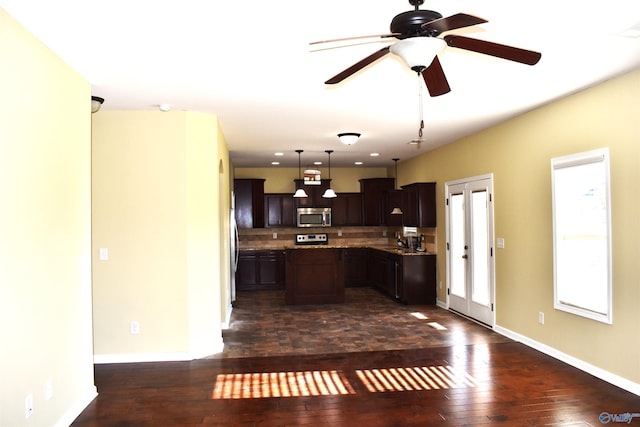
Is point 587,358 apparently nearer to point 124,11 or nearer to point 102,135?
point 124,11

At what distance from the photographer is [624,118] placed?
12.2ft

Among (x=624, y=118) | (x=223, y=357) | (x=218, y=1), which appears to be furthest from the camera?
(x=223, y=357)

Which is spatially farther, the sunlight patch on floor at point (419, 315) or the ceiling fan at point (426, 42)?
the sunlight patch on floor at point (419, 315)

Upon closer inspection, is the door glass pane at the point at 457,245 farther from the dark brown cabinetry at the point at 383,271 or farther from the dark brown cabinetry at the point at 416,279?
the dark brown cabinetry at the point at 383,271

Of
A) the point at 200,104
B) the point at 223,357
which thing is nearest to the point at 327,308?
the point at 223,357

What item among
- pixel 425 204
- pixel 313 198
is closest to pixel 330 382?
pixel 425 204

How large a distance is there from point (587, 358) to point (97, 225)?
15.9 feet

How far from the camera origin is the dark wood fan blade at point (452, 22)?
5.80 feet

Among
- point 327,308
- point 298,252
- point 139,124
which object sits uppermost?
point 139,124

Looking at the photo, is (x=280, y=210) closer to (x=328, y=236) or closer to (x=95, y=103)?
(x=328, y=236)

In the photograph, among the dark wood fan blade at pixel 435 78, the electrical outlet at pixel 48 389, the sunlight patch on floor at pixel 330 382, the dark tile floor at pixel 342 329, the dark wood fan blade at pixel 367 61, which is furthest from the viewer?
the dark tile floor at pixel 342 329

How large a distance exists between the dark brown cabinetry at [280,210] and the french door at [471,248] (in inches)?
148

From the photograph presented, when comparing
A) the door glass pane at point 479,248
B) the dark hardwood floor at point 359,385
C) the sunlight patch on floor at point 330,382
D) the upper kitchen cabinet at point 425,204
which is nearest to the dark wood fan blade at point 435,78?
the dark hardwood floor at point 359,385

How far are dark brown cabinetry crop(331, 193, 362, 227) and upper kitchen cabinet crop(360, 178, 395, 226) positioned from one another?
0.14 meters
